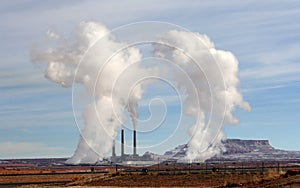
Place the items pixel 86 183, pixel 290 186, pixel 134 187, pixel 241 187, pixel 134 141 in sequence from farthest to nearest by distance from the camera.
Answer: pixel 134 141 < pixel 86 183 < pixel 134 187 < pixel 241 187 < pixel 290 186

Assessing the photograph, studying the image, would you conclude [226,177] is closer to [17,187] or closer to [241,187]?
[241,187]

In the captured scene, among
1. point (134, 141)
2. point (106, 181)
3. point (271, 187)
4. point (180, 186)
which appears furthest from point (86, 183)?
point (134, 141)

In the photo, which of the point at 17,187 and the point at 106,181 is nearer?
the point at 17,187

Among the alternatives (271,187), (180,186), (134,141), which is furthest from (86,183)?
(134,141)

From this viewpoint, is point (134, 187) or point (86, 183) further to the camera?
point (86, 183)

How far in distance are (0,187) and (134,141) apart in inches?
4573

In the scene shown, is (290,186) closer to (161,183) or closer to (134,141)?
(161,183)

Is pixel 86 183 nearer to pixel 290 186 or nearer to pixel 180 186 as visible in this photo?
pixel 180 186

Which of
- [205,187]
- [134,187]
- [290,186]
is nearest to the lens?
[290,186]

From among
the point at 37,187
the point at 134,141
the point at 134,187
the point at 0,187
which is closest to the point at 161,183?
the point at 134,187

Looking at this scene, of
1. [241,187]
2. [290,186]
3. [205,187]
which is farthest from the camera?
[205,187]

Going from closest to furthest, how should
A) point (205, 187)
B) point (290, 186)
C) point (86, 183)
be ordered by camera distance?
1. point (290, 186)
2. point (205, 187)
3. point (86, 183)

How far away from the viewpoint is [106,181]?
77188 millimetres

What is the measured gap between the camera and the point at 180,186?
6444 cm
